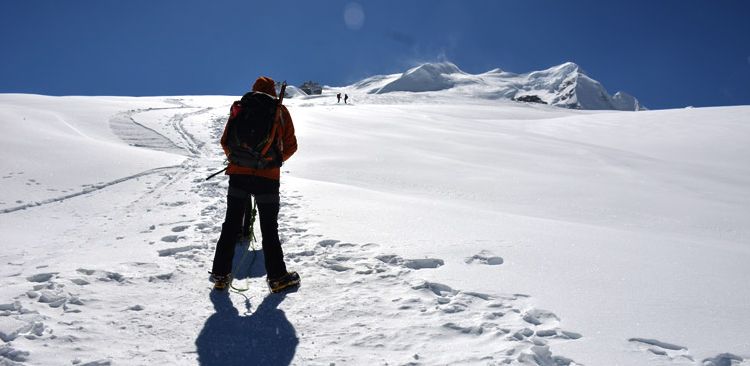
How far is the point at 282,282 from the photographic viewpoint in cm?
436

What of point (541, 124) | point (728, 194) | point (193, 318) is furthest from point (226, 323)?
point (541, 124)

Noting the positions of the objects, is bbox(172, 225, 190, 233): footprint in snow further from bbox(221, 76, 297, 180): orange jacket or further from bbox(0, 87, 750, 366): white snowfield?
bbox(221, 76, 297, 180): orange jacket

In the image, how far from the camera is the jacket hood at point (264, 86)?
4.35m

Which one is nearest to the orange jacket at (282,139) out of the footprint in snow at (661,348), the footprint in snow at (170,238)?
the footprint in snow at (170,238)

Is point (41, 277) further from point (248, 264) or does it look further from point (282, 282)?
point (282, 282)

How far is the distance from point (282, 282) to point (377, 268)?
0.95 metres

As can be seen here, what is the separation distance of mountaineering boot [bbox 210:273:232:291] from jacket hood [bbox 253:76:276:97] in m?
1.66

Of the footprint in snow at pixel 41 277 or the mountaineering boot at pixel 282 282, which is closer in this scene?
the footprint in snow at pixel 41 277

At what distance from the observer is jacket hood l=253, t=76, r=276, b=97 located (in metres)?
4.35

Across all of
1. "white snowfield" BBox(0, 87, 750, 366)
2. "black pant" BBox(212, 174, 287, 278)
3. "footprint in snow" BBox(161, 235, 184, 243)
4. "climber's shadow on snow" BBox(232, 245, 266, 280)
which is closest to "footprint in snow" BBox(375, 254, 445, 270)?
"white snowfield" BBox(0, 87, 750, 366)

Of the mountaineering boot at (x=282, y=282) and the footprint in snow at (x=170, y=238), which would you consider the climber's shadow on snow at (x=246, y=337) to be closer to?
the mountaineering boot at (x=282, y=282)

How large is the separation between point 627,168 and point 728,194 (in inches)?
107

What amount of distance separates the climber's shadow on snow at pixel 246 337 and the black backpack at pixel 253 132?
3.97 feet

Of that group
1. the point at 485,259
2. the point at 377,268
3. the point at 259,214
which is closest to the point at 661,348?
the point at 485,259
